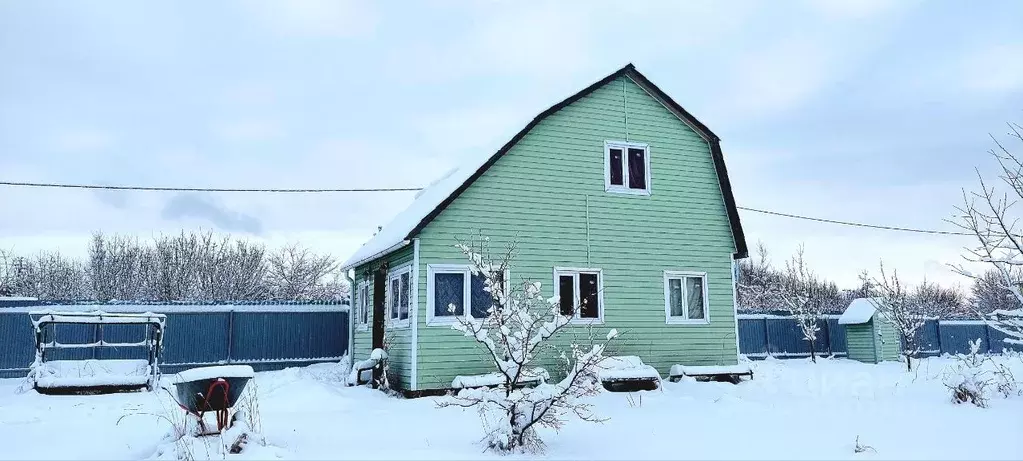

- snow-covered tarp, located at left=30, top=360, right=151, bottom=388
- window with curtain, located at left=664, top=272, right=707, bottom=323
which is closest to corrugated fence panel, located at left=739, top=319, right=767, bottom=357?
window with curtain, located at left=664, top=272, right=707, bottom=323

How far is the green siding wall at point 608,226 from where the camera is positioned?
545 inches

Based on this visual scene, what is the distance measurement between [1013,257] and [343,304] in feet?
51.8

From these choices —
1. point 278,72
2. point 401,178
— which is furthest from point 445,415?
point 401,178

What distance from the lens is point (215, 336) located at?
18750 millimetres

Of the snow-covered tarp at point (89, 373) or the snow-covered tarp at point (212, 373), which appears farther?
the snow-covered tarp at point (89, 373)

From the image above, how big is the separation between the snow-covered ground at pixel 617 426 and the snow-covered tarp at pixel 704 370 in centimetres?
30

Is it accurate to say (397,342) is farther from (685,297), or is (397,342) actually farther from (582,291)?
(685,297)

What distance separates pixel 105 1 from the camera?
13.1 meters

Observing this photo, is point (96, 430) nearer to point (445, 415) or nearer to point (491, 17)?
point (445, 415)

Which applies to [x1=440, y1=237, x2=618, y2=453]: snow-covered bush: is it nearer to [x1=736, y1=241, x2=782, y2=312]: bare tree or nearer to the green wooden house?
the green wooden house

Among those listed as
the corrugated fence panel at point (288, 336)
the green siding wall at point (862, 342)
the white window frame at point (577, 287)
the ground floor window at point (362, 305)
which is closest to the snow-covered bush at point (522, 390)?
the white window frame at point (577, 287)

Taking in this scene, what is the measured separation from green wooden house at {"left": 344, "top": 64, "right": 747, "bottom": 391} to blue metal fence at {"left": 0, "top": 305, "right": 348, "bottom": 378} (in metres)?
3.53

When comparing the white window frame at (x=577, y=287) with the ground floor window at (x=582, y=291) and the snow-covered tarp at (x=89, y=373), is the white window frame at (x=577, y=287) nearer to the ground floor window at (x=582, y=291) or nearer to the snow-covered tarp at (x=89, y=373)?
the ground floor window at (x=582, y=291)

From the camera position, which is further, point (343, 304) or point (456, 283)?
point (343, 304)
